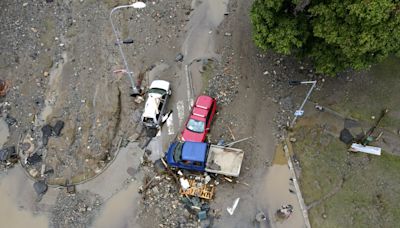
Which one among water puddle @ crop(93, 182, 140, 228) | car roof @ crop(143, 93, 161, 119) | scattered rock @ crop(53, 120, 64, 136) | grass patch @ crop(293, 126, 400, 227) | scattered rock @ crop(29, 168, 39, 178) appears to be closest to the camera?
grass patch @ crop(293, 126, 400, 227)

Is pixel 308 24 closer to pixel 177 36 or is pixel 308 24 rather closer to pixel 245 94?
pixel 245 94

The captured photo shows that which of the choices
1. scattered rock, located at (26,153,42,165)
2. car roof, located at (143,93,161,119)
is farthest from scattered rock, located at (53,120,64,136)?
car roof, located at (143,93,161,119)

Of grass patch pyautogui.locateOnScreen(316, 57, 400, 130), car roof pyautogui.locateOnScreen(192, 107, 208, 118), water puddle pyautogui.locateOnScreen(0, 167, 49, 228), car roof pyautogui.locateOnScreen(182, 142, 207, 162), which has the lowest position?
water puddle pyautogui.locateOnScreen(0, 167, 49, 228)

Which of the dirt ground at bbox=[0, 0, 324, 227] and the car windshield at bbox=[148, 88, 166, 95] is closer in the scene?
the dirt ground at bbox=[0, 0, 324, 227]

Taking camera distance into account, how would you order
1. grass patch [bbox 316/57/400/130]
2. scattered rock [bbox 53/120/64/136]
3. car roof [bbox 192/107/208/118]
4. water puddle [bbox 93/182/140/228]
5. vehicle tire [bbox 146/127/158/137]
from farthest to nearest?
scattered rock [bbox 53/120/64/136] < vehicle tire [bbox 146/127/158/137] < grass patch [bbox 316/57/400/130] < car roof [bbox 192/107/208/118] < water puddle [bbox 93/182/140/228]

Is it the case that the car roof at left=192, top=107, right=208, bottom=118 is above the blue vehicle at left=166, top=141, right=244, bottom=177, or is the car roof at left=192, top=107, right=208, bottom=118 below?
above

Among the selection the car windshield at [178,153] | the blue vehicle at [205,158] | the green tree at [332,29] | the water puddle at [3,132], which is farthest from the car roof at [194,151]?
the water puddle at [3,132]

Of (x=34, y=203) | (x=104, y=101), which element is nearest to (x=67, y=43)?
(x=104, y=101)

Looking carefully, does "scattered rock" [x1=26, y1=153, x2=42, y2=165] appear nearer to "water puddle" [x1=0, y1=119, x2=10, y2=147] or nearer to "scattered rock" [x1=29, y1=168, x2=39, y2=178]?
"scattered rock" [x1=29, y1=168, x2=39, y2=178]
